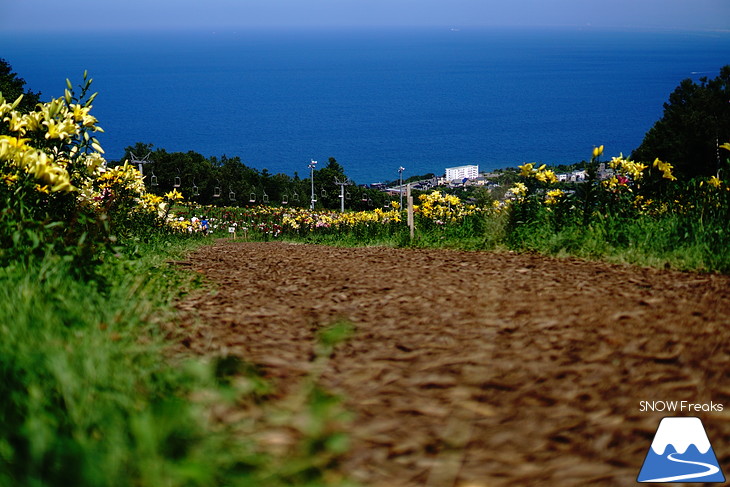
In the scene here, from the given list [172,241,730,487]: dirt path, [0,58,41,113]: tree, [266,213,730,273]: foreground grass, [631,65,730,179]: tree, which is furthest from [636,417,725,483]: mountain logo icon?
[0,58,41,113]: tree

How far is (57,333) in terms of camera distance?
7.78ft

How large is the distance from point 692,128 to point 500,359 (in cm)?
3453

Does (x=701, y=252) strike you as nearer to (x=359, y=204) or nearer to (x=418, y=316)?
(x=418, y=316)

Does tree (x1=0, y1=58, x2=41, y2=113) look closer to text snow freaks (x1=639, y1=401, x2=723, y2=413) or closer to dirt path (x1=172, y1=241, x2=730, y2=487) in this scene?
dirt path (x1=172, y1=241, x2=730, y2=487)

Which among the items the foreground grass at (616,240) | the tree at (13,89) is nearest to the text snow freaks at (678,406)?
the foreground grass at (616,240)

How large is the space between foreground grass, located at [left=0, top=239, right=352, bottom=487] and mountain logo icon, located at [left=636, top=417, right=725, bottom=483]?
101 cm

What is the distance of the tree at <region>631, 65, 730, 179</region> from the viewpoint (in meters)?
30.5

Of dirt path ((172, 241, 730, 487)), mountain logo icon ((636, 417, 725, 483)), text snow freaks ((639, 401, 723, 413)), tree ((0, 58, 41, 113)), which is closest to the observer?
mountain logo icon ((636, 417, 725, 483))

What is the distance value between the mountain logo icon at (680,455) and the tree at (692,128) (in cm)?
2964

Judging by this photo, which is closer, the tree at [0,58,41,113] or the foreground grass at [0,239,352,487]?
the foreground grass at [0,239,352,487]

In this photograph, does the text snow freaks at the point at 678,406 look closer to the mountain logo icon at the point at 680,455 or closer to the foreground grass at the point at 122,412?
the mountain logo icon at the point at 680,455

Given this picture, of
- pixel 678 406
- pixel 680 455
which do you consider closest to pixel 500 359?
pixel 678 406

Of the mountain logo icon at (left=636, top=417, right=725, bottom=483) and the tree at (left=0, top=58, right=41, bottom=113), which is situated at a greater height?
the tree at (left=0, top=58, right=41, bottom=113)

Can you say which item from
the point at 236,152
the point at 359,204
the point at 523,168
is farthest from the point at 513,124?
the point at 523,168
